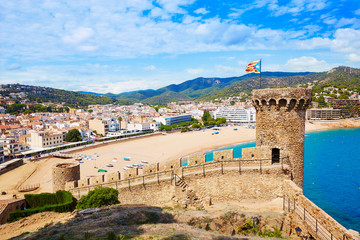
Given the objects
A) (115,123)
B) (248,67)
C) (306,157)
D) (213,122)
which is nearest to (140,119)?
(115,123)

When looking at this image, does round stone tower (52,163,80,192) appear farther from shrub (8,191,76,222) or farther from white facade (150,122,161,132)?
white facade (150,122,161,132)

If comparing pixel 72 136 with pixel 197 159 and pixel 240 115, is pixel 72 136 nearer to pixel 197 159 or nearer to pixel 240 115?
pixel 197 159

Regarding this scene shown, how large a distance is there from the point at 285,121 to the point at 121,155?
144 ft

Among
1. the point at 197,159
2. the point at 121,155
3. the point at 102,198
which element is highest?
the point at 197,159

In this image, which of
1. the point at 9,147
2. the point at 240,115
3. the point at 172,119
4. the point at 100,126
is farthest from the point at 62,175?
the point at 240,115

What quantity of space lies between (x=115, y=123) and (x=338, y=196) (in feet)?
232

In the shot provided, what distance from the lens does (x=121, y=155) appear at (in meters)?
50.0

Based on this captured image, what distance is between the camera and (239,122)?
10875cm

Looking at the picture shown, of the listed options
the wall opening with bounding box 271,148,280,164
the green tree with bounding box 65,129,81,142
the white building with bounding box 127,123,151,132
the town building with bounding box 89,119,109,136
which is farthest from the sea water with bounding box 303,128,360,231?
the town building with bounding box 89,119,109,136

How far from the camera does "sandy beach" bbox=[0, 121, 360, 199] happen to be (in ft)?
114

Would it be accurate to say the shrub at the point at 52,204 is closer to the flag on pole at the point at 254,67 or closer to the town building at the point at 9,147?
the flag on pole at the point at 254,67

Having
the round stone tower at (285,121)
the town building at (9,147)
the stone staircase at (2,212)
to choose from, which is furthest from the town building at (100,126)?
the round stone tower at (285,121)

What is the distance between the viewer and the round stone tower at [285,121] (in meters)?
10.1

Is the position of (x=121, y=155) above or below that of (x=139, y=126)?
A: below
